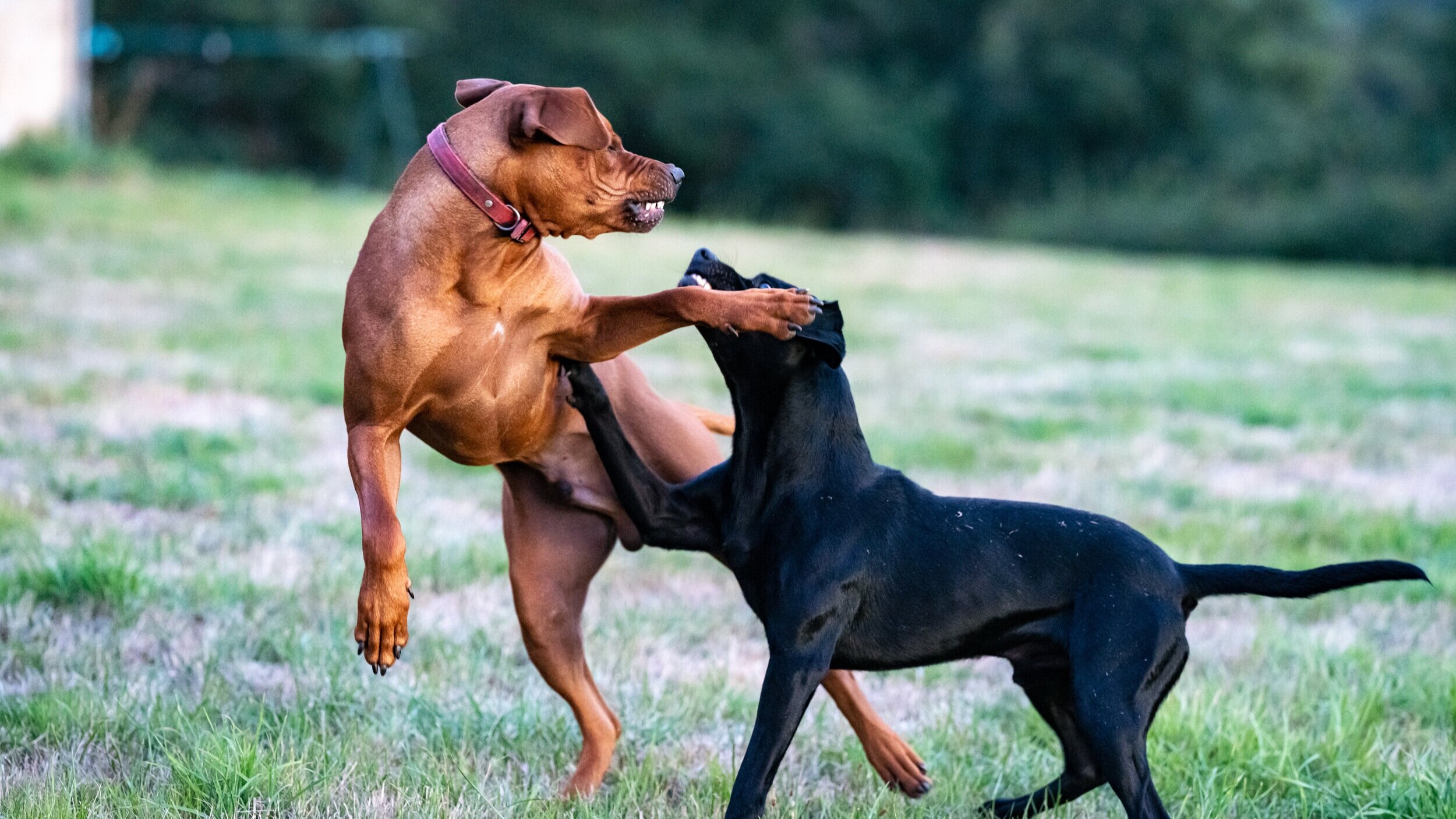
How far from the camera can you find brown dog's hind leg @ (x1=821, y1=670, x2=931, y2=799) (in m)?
3.36

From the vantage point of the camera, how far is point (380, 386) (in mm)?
2965

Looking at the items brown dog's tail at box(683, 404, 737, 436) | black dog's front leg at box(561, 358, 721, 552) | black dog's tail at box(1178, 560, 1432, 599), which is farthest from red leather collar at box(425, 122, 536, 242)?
black dog's tail at box(1178, 560, 1432, 599)

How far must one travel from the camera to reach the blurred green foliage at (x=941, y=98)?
102ft

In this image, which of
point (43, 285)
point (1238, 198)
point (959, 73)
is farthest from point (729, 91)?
point (43, 285)

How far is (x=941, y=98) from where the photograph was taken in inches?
1506

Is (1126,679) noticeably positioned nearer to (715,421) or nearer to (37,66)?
(715,421)

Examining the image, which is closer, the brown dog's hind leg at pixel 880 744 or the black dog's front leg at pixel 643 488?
the black dog's front leg at pixel 643 488

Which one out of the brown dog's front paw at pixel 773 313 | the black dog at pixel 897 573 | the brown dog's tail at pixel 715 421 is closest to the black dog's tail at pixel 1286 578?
the black dog at pixel 897 573

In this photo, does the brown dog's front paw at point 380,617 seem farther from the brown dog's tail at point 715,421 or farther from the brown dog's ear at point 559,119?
the brown dog's tail at point 715,421

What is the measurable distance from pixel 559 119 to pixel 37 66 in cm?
1481

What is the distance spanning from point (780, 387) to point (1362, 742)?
1716 millimetres

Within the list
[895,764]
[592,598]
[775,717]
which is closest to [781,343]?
[775,717]

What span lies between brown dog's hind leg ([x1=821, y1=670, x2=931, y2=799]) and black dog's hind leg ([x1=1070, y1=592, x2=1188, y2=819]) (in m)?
0.57

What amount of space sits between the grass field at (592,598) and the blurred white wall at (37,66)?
5191mm
